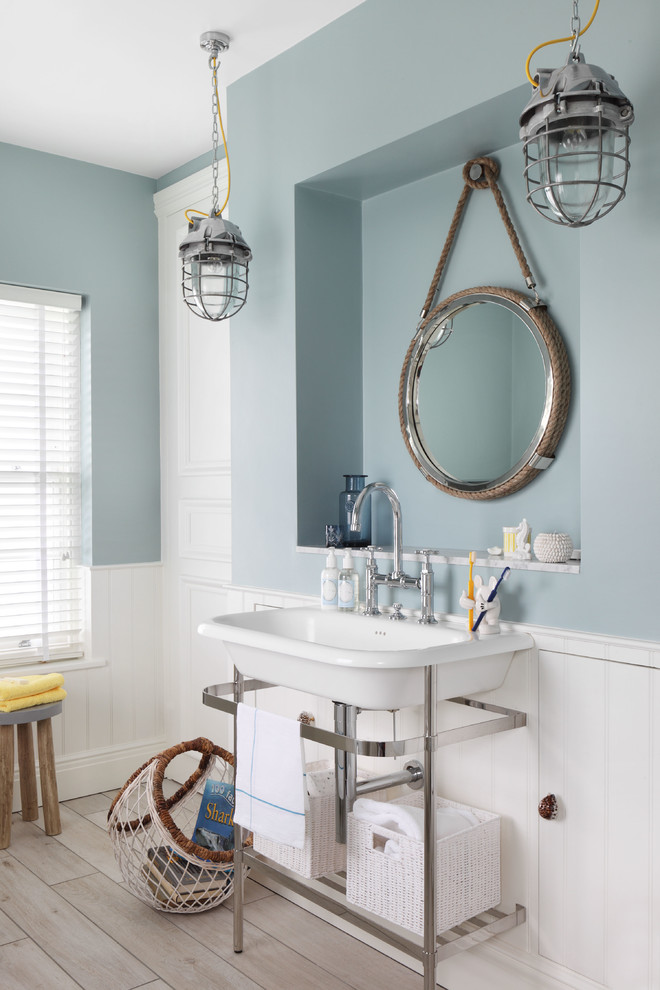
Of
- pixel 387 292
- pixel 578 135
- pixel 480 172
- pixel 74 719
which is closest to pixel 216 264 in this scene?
pixel 387 292

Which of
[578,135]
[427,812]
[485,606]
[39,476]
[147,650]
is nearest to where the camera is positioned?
[578,135]

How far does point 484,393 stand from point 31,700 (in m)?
1.93

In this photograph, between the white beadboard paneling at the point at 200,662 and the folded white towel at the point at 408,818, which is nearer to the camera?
the folded white towel at the point at 408,818

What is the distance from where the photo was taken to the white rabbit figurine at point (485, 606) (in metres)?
2.03

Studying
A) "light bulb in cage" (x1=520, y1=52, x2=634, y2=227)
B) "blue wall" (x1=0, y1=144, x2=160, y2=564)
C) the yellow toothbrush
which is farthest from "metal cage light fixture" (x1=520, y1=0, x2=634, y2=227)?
"blue wall" (x1=0, y1=144, x2=160, y2=564)

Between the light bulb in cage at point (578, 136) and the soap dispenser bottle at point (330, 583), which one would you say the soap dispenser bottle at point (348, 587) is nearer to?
the soap dispenser bottle at point (330, 583)

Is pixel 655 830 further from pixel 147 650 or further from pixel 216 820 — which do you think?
pixel 147 650

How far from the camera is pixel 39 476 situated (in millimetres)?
3572

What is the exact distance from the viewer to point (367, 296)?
9.37ft

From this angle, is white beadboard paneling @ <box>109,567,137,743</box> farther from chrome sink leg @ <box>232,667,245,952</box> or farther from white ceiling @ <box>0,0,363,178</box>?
white ceiling @ <box>0,0,363,178</box>

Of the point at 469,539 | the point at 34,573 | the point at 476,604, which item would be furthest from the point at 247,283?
the point at 34,573

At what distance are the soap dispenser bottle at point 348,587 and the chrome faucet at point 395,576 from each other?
2.0 inches

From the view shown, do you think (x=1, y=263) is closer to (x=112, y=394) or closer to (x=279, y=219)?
(x=112, y=394)

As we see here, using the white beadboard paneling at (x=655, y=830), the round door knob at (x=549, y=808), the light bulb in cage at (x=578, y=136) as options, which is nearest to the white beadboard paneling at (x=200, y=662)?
the round door knob at (x=549, y=808)
